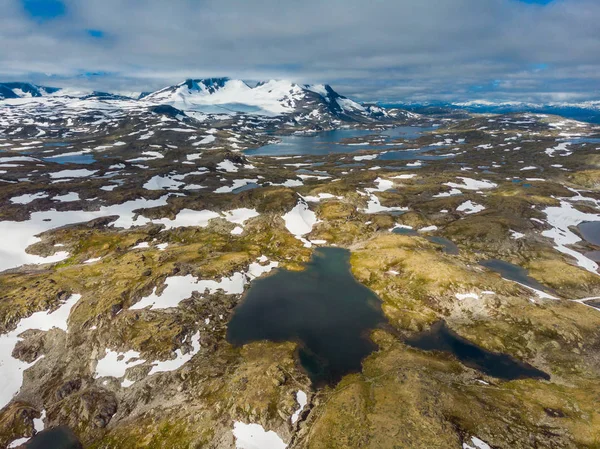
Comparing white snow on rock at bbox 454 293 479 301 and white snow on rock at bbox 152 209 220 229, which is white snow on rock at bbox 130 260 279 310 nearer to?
white snow on rock at bbox 152 209 220 229

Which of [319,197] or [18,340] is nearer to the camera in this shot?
[18,340]

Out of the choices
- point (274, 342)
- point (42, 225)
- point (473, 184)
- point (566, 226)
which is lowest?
point (473, 184)

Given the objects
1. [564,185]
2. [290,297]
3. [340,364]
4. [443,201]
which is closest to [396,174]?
[443,201]

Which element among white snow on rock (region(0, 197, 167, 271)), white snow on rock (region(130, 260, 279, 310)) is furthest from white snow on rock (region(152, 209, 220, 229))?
white snow on rock (region(130, 260, 279, 310))

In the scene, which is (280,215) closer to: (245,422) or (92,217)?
(92,217)

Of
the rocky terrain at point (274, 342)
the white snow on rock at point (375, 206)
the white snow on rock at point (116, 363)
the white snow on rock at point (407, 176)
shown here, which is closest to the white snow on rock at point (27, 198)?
the rocky terrain at point (274, 342)

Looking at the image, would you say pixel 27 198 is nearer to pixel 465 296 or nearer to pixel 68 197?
pixel 68 197

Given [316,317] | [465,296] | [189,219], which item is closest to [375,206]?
[465,296]
